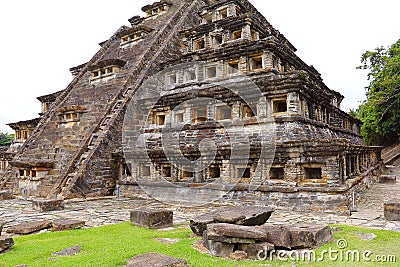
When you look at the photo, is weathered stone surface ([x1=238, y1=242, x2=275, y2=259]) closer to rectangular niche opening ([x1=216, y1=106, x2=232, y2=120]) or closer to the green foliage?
rectangular niche opening ([x1=216, y1=106, x2=232, y2=120])

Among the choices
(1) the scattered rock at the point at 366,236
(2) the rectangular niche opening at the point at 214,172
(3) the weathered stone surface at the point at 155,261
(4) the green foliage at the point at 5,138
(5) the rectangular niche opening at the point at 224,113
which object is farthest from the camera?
(4) the green foliage at the point at 5,138

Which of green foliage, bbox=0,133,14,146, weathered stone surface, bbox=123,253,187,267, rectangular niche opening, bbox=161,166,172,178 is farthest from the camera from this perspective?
green foliage, bbox=0,133,14,146

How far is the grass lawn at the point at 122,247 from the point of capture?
5582 millimetres

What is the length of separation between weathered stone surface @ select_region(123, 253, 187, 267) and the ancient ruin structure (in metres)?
6.61

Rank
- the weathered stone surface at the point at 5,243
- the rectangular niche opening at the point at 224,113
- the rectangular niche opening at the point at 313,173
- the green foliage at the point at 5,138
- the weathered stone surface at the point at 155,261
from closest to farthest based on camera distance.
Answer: the weathered stone surface at the point at 155,261 < the weathered stone surface at the point at 5,243 < the rectangular niche opening at the point at 313,173 < the rectangular niche opening at the point at 224,113 < the green foliage at the point at 5,138

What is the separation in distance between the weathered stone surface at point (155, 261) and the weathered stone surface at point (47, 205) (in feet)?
23.6

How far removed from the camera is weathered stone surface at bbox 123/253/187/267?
5129 mm

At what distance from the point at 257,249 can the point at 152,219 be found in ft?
11.1

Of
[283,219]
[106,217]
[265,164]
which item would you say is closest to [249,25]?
Answer: [265,164]

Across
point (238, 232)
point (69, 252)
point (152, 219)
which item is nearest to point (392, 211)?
point (238, 232)

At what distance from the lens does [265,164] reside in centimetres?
1188

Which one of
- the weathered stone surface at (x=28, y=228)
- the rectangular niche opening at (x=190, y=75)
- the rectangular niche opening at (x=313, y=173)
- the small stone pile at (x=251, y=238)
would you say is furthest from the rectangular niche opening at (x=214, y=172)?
the weathered stone surface at (x=28, y=228)

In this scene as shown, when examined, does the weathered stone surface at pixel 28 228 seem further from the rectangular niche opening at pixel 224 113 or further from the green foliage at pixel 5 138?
the green foliage at pixel 5 138

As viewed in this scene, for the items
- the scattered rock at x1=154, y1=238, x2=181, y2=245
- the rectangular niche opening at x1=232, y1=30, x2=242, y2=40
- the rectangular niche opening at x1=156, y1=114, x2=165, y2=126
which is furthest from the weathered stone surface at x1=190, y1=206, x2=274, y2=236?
the rectangular niche opening at x1=232, y1=30, x2=242, y2=40
